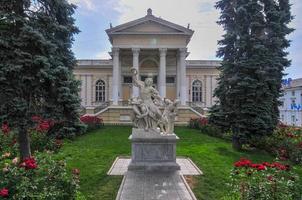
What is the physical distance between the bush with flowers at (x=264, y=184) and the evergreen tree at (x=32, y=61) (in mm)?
6038

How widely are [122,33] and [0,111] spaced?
90.2 feet

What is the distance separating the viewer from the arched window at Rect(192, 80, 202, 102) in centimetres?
4709

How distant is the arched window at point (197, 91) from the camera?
47.1 m

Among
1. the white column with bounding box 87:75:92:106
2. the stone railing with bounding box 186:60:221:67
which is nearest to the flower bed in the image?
the white column with bounding box 87:75:92:106

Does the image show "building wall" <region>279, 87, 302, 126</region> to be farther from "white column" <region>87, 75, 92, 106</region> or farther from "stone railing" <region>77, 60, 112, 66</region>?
"white column" <region>87, 75, 92, 106</region>

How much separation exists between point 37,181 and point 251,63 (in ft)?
39.5

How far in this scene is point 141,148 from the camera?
37.6ft

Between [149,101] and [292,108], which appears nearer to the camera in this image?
[149,101]

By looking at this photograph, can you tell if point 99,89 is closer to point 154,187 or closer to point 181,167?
point 181,167

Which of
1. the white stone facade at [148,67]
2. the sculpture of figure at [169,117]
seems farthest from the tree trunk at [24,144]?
the white stone facade at [148,67]

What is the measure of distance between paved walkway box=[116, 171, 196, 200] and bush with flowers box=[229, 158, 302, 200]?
170 cm

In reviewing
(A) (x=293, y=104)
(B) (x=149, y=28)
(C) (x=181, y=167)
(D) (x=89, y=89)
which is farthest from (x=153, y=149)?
(A) (x=293, y=104)

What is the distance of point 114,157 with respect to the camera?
1446cm

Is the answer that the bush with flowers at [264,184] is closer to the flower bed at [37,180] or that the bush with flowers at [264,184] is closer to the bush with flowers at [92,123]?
the flower bed at [37,180]
